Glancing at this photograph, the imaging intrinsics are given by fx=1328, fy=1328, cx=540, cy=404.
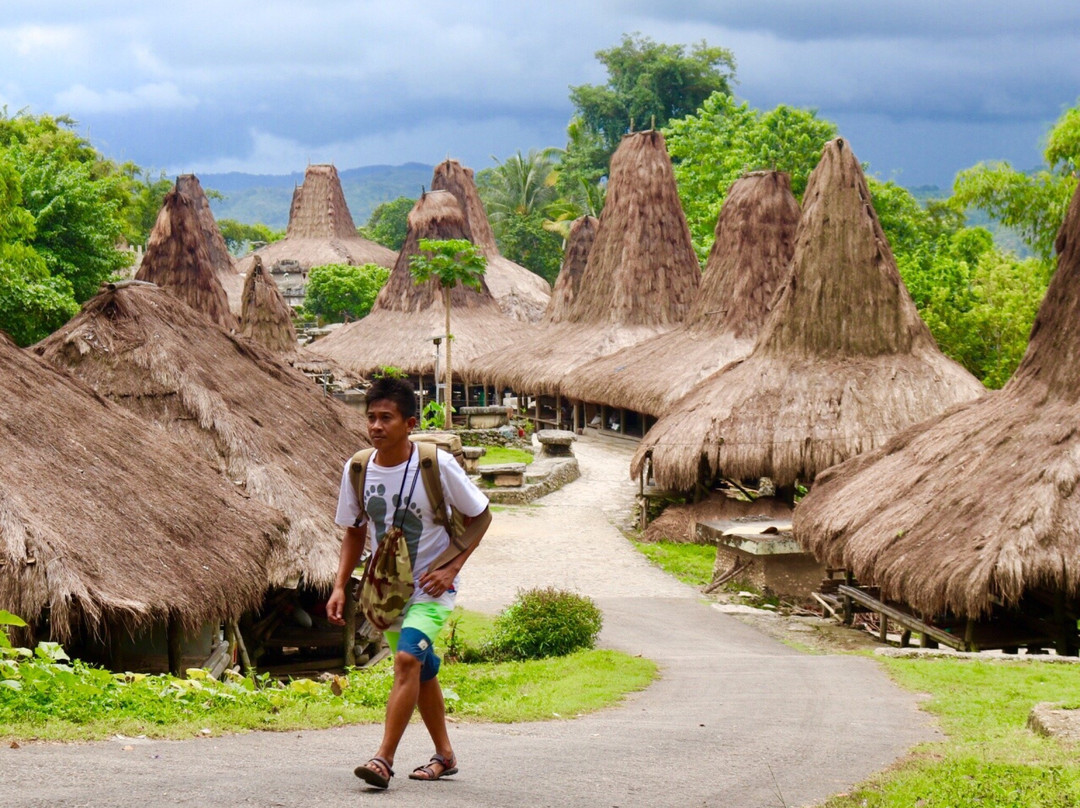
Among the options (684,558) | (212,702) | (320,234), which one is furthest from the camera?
(320,234)

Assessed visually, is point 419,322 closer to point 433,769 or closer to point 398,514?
point 398,514

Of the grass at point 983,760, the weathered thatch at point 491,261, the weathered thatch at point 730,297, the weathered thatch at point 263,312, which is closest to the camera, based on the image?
the grass at point 983,760

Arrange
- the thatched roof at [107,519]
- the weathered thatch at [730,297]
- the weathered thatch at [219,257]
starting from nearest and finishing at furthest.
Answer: the thatched roof at [107,519] → the weathered thatch at [730,297] → the weathered thatch at [219,257]

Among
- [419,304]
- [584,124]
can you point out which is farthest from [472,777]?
[584,124]

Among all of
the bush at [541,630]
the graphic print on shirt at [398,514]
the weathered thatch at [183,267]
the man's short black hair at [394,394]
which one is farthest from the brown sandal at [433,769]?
the weathered thatch at [183,267]

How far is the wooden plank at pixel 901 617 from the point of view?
13781 mm

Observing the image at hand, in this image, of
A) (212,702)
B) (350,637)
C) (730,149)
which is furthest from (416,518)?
(730,149)

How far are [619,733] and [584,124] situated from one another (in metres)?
62.3

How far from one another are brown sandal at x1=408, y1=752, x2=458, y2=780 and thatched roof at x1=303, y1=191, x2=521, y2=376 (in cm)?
3211

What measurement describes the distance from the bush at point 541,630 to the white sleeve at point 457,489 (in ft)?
22.1

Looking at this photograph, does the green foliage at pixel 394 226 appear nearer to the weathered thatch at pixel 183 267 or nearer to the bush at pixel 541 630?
the weathered thatch at pixel 183 267

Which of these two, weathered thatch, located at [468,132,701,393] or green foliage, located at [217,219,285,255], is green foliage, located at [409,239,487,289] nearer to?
weathered thatch, located at [468,132,701,393]

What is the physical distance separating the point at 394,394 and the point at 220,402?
9596 millimetres

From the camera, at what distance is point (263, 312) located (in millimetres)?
31141
